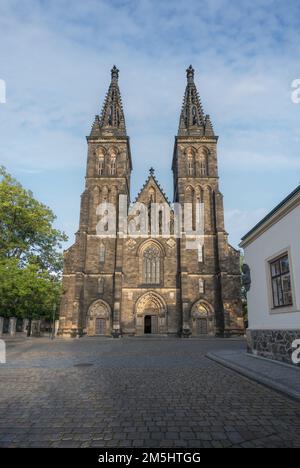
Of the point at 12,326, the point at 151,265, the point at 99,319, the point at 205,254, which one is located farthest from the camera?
the point at 151,265

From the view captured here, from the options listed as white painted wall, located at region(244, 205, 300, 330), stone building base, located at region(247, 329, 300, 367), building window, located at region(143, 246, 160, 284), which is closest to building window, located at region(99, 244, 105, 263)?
building window, located at region(143, 246, 160, 284)

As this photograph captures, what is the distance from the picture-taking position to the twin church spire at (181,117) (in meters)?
38.5

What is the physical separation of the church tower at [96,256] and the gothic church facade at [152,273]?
0.10 meters

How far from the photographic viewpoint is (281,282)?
11000mm

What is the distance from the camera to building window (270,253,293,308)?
10.5 meters

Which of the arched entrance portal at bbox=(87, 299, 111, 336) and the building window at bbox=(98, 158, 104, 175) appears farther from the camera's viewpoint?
the building window at bbox=(98, 158, 104, 175)

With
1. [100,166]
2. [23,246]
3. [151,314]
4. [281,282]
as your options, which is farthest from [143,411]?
[100,166]

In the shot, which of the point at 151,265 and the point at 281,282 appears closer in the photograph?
the point at 281,282

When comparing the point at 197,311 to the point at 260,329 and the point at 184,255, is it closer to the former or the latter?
the point at 184,255

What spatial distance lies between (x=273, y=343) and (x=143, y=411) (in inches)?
300

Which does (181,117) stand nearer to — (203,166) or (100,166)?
(203,166)

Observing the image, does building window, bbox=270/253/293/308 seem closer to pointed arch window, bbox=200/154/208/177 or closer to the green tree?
the green tree

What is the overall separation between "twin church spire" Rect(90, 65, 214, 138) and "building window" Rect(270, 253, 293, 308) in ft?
96.9

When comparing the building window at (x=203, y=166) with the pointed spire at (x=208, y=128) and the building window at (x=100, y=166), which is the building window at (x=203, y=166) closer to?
the pointed spire at (x=208, y=128)
